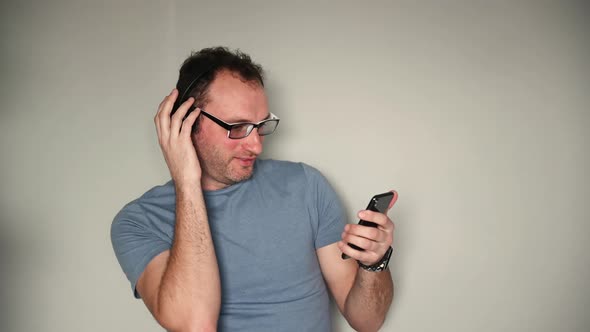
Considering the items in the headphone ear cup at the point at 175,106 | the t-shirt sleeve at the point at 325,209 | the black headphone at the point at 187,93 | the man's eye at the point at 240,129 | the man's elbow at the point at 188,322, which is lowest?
the man's elbow at the point at 188,322

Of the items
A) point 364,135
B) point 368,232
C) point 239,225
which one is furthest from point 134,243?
point 364,135

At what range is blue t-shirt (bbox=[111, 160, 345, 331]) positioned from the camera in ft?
4.82

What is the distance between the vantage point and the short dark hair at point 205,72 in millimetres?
1541

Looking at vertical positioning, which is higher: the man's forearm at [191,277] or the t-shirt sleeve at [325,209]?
the t-shirt sleeve at [325,209]

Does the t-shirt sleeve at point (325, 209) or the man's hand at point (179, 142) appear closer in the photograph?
the man's hand at point (179, 142)

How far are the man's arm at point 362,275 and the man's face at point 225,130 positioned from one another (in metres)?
0.45

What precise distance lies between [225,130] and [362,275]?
70 cm

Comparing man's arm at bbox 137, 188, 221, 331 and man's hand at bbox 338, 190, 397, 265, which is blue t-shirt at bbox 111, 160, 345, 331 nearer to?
man's arm at bbox 137, 188, 221, 331

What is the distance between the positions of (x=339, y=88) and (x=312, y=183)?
0.44 m

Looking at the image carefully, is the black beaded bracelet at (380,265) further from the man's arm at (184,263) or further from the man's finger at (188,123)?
the man's finger at (188,123)

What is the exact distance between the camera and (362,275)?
1452 millimetres

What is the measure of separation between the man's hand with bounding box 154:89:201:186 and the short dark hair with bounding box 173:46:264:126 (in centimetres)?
10

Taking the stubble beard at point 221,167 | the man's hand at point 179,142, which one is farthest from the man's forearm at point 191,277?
the stubble beard at point 221,167

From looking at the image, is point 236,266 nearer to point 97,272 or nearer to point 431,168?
point 97,272
